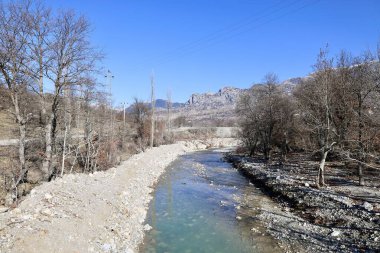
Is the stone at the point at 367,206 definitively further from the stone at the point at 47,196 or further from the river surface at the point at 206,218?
the stone at the point at 47,196

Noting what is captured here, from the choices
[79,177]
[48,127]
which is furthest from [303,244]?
[48,127]

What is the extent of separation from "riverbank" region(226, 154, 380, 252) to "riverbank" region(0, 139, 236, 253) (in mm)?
6930

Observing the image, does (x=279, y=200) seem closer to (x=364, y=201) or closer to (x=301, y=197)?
(x=301, y=197)

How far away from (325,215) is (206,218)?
245 inches

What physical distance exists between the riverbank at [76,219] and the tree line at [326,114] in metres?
10.8

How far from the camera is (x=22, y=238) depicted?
980 cm

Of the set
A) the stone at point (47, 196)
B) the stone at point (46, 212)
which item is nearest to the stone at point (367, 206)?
the stone at point (46, 212)

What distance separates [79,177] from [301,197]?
13.7 metres

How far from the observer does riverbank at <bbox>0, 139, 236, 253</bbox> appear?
399 inches

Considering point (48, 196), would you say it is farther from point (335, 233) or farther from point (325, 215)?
point (325, 215)

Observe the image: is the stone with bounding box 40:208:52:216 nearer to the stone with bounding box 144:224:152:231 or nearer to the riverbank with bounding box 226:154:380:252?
the stone with bounding box 144:224:152:231

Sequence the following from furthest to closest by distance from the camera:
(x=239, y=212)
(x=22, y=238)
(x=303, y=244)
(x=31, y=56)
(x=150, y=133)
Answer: (x=150, y=133)
(x=239, y=212)
(x=31, y=56)
(x=303, y=244)
(x=22, y=238)

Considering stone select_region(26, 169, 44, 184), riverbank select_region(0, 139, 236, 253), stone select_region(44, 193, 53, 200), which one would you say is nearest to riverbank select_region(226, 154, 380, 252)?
riverbank select_region(0, 139, 236, 253)

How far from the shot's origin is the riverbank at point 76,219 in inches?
399
